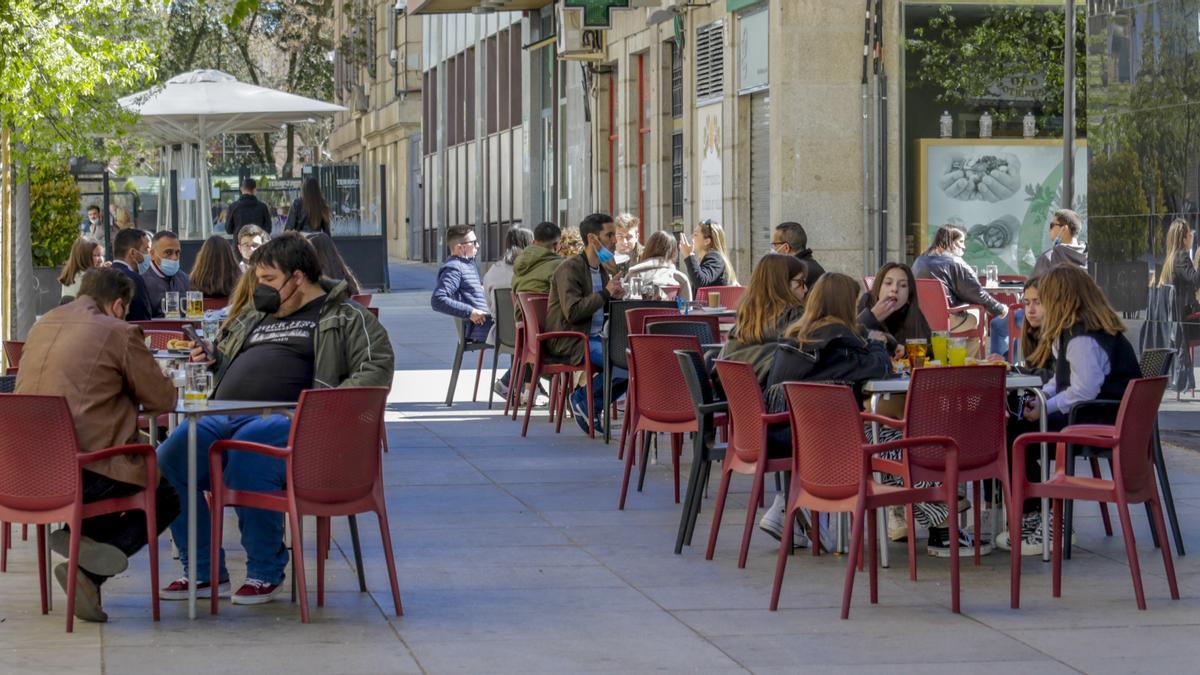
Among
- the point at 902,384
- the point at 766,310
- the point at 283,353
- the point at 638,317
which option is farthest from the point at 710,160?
the point at 283,353

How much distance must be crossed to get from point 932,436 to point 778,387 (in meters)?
1.12

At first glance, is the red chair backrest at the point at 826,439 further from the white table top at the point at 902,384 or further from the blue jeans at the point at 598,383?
the blue jeans at the point at 598,383

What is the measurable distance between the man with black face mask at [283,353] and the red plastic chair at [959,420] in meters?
2.10

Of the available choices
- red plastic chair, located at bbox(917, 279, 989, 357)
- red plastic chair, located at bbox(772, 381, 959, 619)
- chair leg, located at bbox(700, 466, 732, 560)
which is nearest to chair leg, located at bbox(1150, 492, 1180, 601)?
red plastic chair, located at bbox(772, 381, 959, 619)

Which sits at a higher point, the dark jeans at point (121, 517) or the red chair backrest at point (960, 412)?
the red chair backrest at point (960, 412)

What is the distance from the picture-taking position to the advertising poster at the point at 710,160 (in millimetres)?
23125

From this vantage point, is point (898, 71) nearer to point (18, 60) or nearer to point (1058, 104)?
point (1058, 104)

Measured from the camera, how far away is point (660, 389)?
10.4 metres

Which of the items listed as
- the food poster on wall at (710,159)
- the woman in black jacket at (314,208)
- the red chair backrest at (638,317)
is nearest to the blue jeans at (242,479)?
the red chair backrest at (638,317)

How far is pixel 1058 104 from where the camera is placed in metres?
19.8

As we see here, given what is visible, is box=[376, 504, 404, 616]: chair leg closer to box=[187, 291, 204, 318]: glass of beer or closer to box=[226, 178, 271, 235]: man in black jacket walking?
box=[187, 291, 204, 318]: glass of beer

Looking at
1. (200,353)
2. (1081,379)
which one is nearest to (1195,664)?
(1081,379)

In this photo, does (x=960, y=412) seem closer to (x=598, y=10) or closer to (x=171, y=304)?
(x=171, y=304)

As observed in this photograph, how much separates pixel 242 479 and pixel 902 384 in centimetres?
276
